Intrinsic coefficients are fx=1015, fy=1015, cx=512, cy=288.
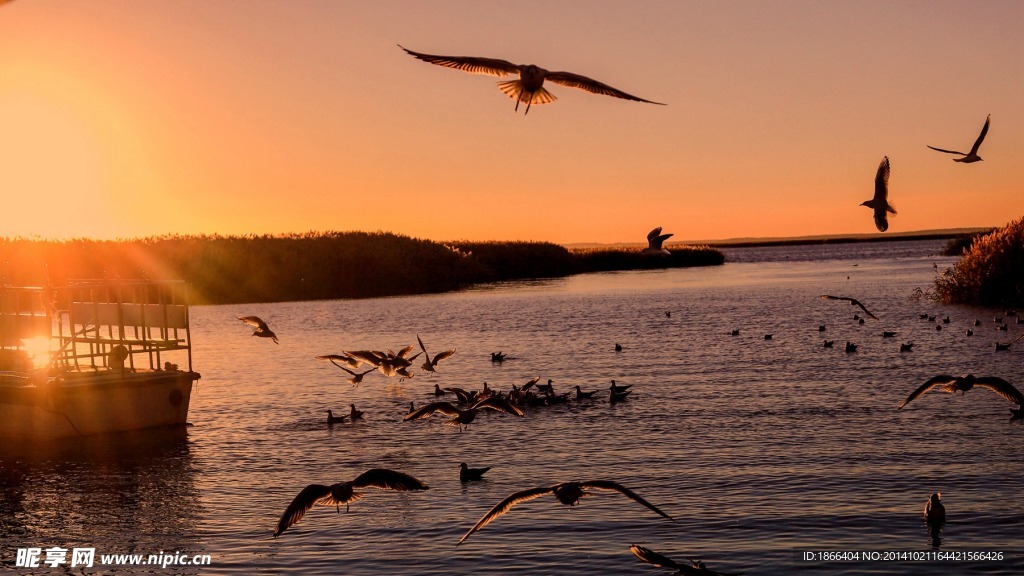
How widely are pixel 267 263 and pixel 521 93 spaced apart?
75120mm

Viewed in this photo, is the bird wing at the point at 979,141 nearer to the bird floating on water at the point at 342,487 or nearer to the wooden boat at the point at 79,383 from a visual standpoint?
the bird floating on water at the point at 342,487

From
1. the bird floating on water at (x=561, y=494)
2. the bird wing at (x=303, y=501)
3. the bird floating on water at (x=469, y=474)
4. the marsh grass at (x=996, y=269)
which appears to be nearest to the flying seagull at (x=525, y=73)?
the bird floating on water at (x=561, y=494)

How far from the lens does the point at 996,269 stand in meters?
49.2

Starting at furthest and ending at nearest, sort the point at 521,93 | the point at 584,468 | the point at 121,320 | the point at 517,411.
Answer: the point at 121,320 < the point at 584,468 < the point at 517,411 < the point at 521,93

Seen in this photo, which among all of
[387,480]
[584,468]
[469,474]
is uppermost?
[387,480]

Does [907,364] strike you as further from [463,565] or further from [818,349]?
[463,565]

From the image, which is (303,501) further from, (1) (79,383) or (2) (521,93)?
(1) (79,383)

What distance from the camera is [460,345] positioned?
4466 centimetres

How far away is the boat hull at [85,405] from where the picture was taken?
21.9 m

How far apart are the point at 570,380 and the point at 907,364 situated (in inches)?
446

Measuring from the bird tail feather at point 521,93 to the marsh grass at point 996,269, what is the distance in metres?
41.1

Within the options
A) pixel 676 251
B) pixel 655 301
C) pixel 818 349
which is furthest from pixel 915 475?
pixel 676 251

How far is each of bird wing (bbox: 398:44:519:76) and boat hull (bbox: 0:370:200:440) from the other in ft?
47.5

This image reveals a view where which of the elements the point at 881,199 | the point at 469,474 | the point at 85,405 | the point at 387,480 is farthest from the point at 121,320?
the point at 881,199
